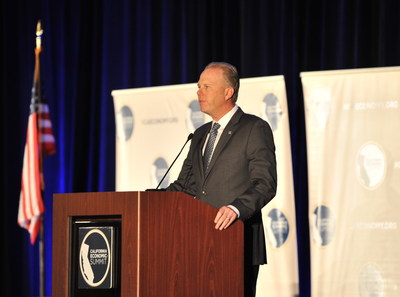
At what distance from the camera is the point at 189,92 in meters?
5.80

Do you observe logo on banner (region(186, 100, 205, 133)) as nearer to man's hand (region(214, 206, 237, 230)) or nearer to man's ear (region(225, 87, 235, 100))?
man's ear (region(225, 87, 235, 100))

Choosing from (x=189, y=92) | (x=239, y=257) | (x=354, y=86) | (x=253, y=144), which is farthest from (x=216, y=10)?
(x=239, y=257)

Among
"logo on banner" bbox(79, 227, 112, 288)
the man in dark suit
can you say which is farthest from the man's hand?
"logo on banner" bbox(79, 227, 112, 288)

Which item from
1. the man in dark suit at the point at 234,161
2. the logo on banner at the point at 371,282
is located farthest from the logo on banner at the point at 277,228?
the man in dark suit at the point at 234,161

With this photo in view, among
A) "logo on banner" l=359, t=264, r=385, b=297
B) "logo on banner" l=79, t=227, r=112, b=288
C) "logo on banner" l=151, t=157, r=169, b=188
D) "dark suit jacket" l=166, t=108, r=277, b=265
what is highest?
"logo on banner" l=151, t=157, r=169, b=188

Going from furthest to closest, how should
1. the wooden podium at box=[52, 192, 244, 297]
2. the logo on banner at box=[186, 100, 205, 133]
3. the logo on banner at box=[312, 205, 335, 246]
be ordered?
the logo on banner at box=[186, 100, 205, 133], the logo on banner at box=[312, 205, 335, 246], the wooden podium at box=[52, 192, 244, 297]

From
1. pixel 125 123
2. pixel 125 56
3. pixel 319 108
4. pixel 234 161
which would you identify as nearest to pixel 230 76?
pixel 234 161

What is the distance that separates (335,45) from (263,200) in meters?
3.57

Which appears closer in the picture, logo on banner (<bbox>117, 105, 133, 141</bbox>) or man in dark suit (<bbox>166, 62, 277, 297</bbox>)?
man in dark suit (<bbox>166, 62, 277, 297</bbox>)

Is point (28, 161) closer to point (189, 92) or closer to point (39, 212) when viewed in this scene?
point (39, 212)

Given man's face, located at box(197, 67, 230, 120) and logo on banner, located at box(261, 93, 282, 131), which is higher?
logo on banner, located at box(261, 93, 282, 131)

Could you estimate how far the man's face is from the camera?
321 centimetres

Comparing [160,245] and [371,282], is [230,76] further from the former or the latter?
[371,282]

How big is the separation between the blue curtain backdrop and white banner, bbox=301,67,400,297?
32.6 inches
